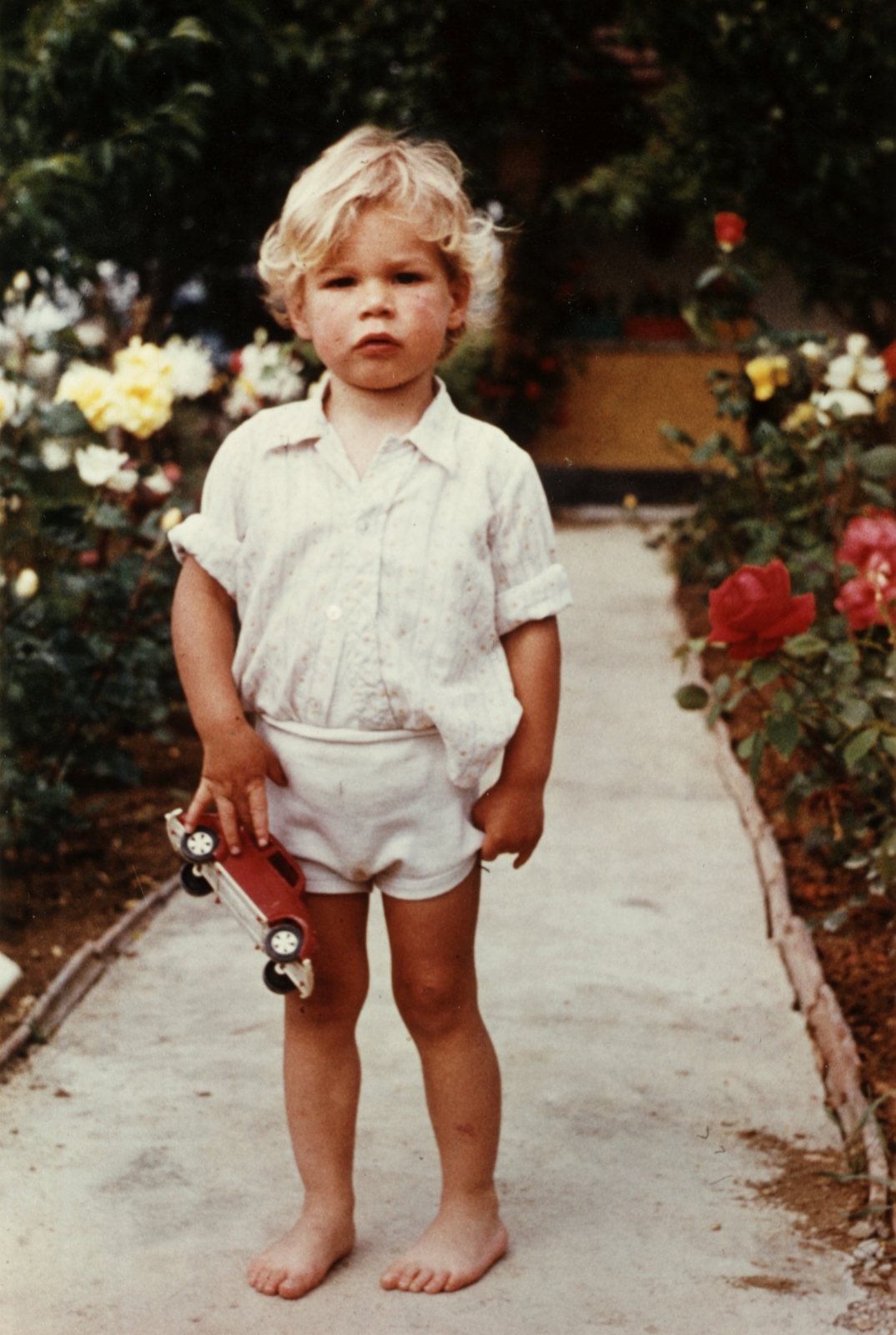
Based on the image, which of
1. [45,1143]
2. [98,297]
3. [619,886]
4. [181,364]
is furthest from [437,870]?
[98,297]

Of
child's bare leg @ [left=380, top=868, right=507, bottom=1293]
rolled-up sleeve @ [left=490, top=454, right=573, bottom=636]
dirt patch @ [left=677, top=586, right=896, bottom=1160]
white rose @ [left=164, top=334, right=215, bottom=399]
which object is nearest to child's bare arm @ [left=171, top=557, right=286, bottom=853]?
child's bare leg @ [left=380, top=868, right=507, bottom=1293]

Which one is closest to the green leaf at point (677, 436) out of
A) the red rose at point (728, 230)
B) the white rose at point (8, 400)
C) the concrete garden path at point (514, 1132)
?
the red rose at point (728, 230)

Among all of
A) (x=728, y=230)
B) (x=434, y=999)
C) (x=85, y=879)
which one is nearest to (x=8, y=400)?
(x=85, y=879)

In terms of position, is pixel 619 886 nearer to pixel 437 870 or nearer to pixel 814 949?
pixel 814 949

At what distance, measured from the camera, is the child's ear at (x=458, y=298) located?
1850 millimetres

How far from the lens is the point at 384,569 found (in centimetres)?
177

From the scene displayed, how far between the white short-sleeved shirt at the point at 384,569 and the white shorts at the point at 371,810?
0.08 ft

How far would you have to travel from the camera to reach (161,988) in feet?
9.32

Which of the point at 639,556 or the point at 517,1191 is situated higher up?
the point at 517,1191

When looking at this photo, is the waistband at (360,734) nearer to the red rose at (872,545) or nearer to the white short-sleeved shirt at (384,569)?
the white short-sleeved shirt at (384,569)

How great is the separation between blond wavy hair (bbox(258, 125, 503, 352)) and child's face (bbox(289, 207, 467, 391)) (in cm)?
2

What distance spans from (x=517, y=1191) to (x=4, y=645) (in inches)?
65.4

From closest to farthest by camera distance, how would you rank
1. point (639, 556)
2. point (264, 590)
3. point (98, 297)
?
point (264, 590) < point (98, 297) < point (639, 556)

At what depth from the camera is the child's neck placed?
1.83 metres
